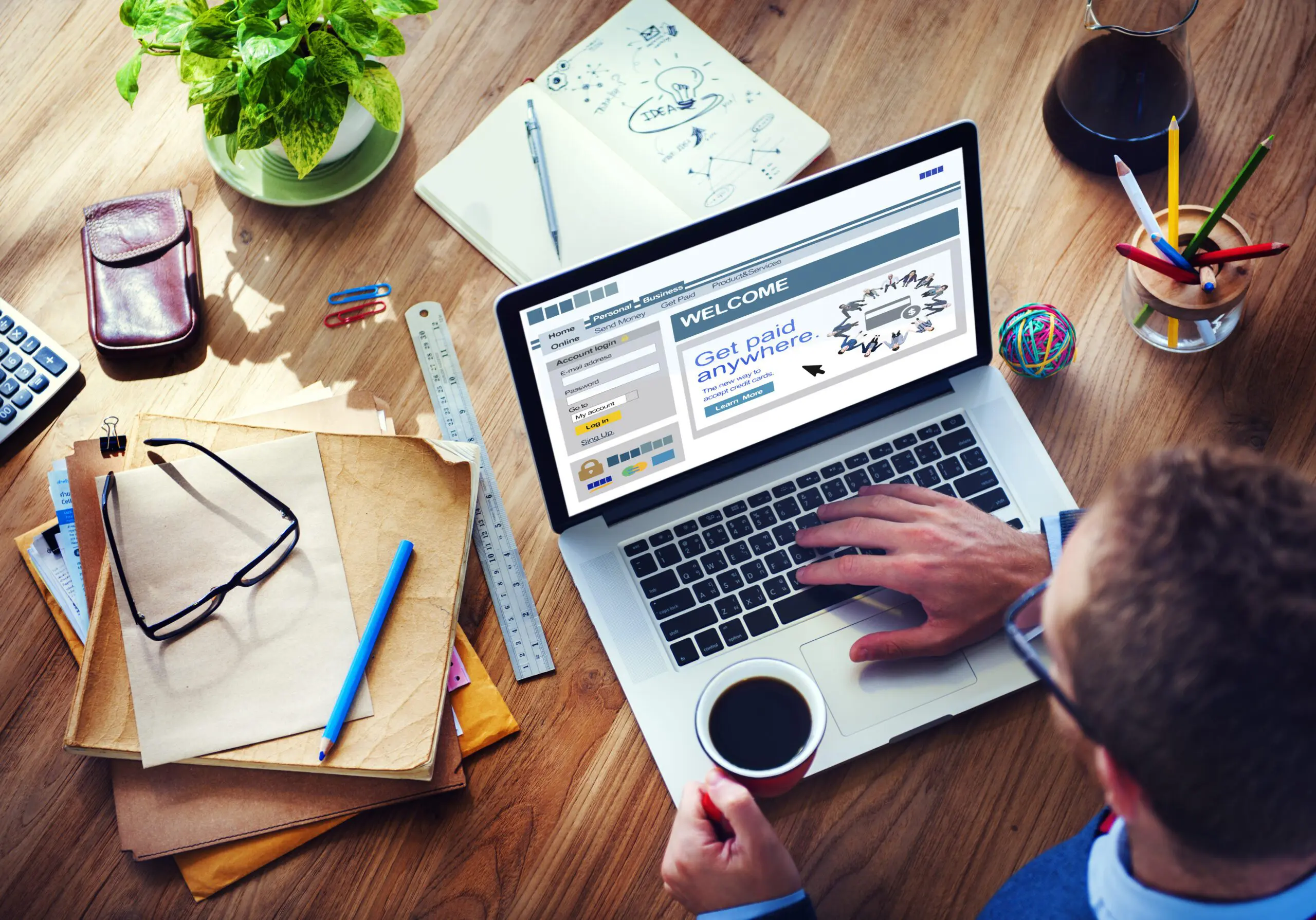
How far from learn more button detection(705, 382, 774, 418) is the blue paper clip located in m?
0.42

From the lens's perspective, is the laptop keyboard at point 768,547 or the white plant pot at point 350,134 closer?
the laptop keyboard at point 768,547

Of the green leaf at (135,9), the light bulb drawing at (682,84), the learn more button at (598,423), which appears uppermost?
the green leaf at (135,9)

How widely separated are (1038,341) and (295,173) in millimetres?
863

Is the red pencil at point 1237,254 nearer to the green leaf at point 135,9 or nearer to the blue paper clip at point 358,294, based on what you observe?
the blue paper clip at point 358,294

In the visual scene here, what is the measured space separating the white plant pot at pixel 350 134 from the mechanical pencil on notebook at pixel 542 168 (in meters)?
0.18

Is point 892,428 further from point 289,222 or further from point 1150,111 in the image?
point 289,222

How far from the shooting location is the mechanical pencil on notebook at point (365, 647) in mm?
912

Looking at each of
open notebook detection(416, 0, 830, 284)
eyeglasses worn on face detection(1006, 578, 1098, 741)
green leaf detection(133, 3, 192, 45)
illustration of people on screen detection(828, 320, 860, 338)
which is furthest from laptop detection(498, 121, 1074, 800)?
green leaf detection(133, 3, 192, 45)

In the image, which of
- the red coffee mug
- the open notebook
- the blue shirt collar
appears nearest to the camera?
the blue shirt collar

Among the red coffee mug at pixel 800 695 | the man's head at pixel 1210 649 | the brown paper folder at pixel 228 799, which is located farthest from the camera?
the brown paper folder at pixel 228 799

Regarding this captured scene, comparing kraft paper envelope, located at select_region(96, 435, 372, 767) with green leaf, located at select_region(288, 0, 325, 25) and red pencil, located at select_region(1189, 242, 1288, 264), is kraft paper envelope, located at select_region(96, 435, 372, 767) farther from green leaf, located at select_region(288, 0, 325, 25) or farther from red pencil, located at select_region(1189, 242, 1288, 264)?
red pencil, located at select_region(1189, 242, 1288, 264)

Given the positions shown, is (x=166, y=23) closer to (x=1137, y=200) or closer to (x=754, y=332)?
(x=754, y=332)

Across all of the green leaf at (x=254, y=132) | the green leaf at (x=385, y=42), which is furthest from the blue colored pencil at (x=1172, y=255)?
the green leaf at (x=254, y=132)

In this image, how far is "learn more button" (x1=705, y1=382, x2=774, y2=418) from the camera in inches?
37.8
